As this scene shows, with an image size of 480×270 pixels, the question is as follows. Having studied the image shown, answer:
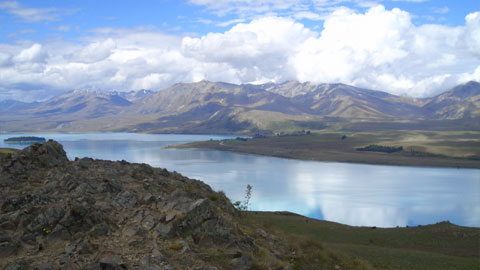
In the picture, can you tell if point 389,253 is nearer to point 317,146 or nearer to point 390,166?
point 390,166

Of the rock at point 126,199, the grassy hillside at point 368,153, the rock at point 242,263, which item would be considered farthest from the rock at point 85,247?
the grassy hillside at point 368,153

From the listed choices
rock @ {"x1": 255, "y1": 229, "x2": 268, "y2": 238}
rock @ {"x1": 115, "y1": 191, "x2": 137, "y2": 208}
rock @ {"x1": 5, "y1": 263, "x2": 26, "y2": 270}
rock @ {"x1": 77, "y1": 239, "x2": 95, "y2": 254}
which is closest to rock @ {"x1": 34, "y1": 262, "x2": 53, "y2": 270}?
rock @ {"x1": 5, "y1": 263, "x2": 26, "y2": 270}

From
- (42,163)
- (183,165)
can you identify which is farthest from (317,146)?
(42,163)

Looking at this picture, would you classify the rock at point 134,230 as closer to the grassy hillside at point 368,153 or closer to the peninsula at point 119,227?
the peninsula at point 119,227

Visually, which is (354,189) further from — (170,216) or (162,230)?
(162,230)

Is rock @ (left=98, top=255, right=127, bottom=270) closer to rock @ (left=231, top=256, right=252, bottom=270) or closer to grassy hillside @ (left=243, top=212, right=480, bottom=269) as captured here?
rock @ (left=231, top=256, right=252, bottom=270)
